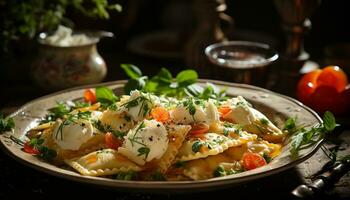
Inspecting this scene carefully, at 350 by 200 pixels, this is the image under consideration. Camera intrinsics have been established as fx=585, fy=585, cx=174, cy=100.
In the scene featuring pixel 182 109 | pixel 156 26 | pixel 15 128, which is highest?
pixel 182 109

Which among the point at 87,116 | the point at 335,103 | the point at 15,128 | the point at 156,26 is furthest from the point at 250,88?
the point at 156,26

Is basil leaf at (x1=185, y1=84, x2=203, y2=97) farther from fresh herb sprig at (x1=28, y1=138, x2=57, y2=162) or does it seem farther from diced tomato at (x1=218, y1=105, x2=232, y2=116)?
fresh herb sprig at (x1=28, y1=138, x2=57, y2=162)

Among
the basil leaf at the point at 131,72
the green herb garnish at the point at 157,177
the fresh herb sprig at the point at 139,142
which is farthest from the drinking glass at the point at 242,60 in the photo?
the green herb garnish at the point at 157,177

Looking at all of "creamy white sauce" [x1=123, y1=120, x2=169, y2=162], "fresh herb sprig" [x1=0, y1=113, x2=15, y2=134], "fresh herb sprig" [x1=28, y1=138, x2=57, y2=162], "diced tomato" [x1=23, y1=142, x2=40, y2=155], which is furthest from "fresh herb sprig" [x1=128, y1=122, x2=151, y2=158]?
"fresh herb sprig" [x1=0, y1=113, x2=15, y2=134]

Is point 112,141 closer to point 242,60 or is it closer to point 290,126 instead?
point 290,126

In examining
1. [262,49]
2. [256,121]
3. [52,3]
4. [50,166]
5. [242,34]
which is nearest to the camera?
[50,166]

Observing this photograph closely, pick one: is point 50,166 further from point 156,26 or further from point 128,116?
point 156,26

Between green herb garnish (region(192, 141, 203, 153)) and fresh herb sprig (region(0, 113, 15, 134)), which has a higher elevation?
green herb garnish (region(192, 141, 203, 153))
